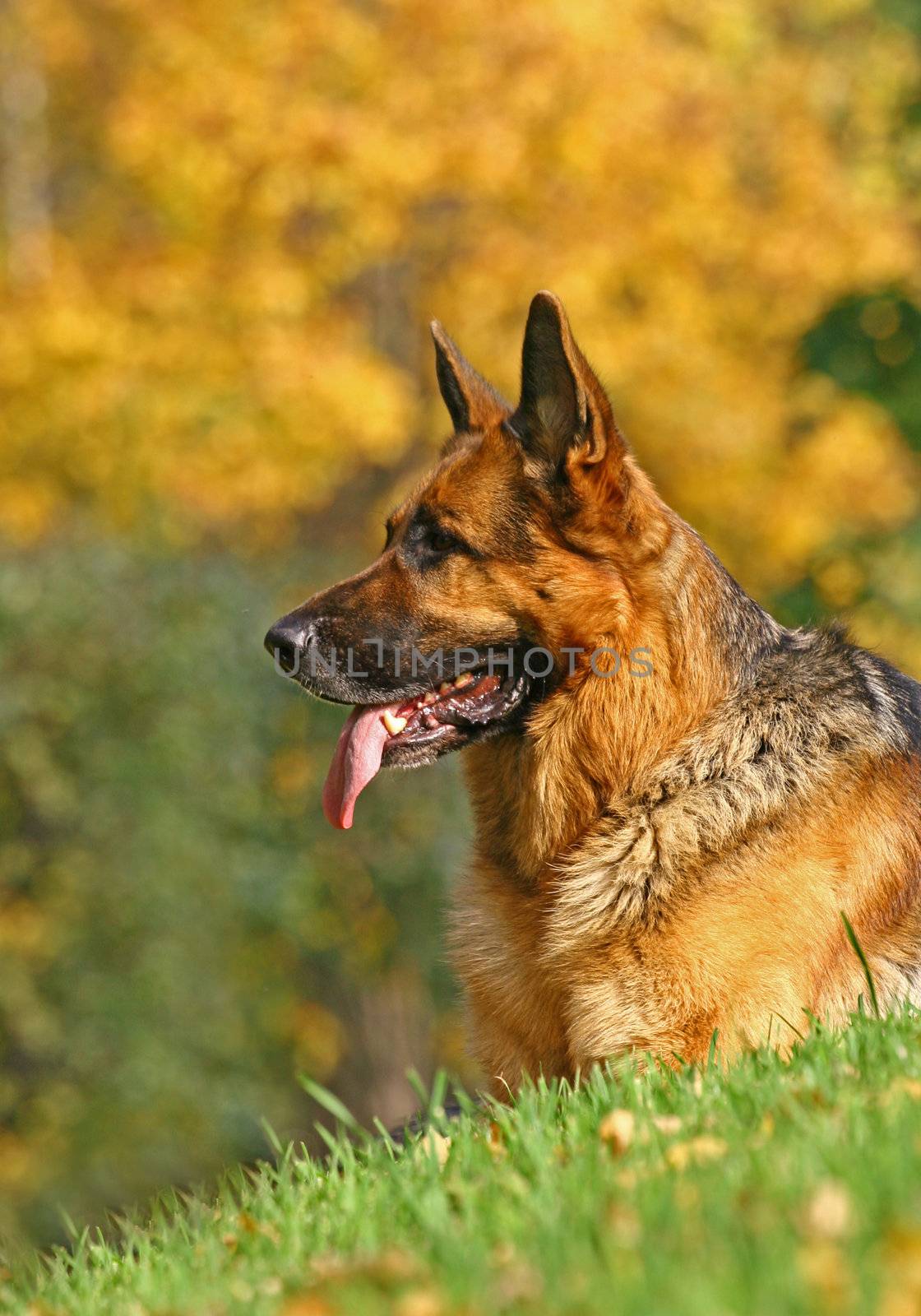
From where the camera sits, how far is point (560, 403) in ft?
15.8

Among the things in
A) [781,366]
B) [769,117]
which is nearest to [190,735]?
[781,366]

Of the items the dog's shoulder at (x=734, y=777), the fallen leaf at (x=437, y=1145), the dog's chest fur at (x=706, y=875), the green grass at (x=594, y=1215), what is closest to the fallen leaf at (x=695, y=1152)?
the green grass at (x=594, y=1215)

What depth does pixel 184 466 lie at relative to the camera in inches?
568

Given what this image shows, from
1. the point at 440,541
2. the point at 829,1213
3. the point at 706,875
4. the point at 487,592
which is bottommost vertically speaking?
the point at 829,1213

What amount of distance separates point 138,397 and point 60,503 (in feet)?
6.53

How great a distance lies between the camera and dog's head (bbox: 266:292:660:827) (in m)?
4.86

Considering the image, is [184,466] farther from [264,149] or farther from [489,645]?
[489,645]

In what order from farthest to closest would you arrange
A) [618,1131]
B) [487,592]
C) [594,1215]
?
[487,592], [618,1131], [594,1215]

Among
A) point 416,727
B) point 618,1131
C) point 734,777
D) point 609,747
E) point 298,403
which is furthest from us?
point 298,403

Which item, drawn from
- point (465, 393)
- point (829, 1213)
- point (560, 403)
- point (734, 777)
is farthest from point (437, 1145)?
point (465, 393)

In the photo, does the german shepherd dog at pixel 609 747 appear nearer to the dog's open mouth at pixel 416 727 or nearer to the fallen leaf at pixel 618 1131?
the dog's open mouth at pixel 416 727

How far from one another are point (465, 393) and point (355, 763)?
1.36m

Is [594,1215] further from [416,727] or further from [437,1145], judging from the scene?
[416,727]

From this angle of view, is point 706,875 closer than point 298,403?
Yes
